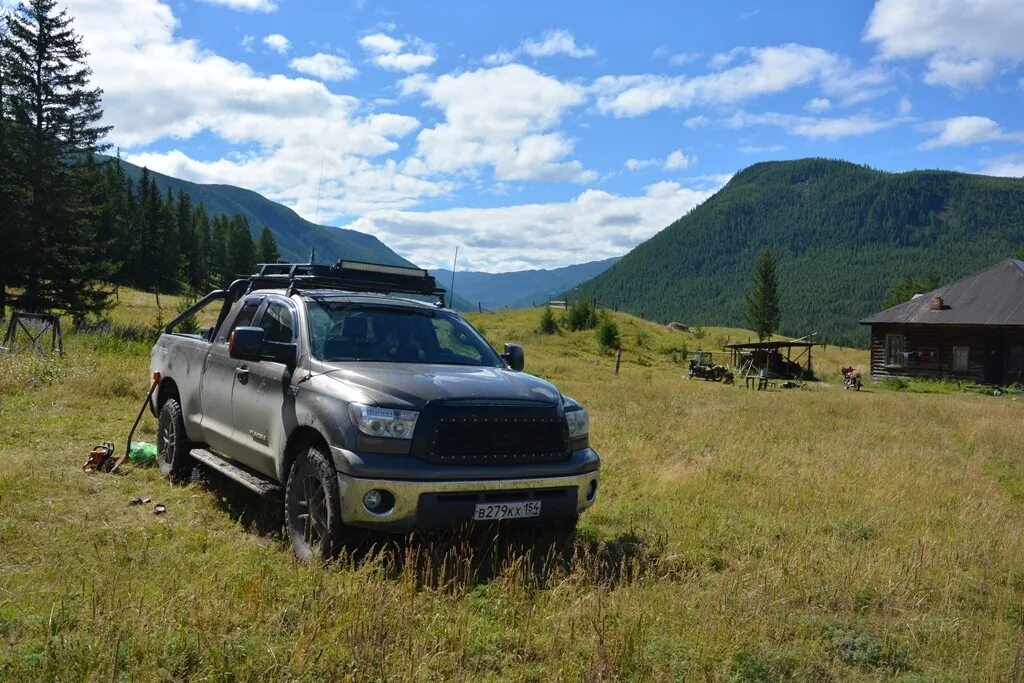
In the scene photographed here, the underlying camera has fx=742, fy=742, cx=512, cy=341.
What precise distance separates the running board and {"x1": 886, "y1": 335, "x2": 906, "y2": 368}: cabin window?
1655 inches

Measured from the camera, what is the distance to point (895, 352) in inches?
1642

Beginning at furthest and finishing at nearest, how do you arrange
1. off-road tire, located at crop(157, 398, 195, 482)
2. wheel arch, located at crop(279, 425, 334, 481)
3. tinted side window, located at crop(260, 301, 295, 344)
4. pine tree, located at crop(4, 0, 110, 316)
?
1. pine tree, located at crop(4, 0, 110, 316)
2. off-road tire, located at crop(157, 398, 195, 482)
3. tinted side window, located at crop(260, 301, 295, 344)
4. wheel arch, located at crop(279, 425, 334, 481)

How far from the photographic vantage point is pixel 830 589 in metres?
5.08

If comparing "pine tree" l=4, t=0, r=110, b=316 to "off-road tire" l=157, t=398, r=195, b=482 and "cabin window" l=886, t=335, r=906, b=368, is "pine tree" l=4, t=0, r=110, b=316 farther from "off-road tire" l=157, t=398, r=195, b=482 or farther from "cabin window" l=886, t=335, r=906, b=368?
"cabin window" l=886, t=335, r=906, b=368

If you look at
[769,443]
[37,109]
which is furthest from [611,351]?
[769,443]

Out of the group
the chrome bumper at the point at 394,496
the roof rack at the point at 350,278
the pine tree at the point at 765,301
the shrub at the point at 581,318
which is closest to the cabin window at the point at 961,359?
the shrub at the point at 581,318

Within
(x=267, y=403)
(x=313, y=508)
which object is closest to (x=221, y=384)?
(x=267, y=403)

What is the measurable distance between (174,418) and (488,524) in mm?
4050

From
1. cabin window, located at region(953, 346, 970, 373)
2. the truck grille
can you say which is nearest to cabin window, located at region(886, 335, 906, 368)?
cabin window, located at region(953, 346, 970, 373)

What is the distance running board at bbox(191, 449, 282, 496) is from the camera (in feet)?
18.2

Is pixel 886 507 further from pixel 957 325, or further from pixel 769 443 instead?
pixel 957 325

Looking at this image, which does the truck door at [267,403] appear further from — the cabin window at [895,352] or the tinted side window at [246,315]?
the cabin window at [895,352]

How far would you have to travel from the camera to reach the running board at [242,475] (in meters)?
5.54

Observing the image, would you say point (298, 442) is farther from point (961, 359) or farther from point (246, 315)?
point (961, 359)
